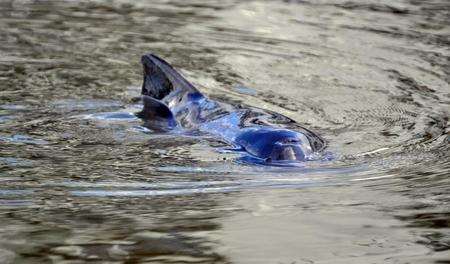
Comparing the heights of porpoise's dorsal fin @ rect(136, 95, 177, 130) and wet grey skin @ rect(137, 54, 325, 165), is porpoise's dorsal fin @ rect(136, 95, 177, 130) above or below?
below

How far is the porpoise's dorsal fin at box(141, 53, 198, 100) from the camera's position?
533cm

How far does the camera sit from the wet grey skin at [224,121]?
4281 millimetres

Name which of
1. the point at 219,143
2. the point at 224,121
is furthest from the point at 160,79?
the point at 219,143

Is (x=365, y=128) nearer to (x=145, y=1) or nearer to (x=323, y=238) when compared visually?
(x=323, y=238)

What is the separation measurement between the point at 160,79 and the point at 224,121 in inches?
26.8

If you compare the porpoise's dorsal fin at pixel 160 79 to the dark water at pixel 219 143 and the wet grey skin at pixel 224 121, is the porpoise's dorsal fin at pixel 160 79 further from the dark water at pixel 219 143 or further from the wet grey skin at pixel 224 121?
the dark water at pixel 219 143

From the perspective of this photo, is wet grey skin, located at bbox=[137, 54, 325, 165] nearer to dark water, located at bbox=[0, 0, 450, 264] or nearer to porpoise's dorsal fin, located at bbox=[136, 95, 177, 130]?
porpoise's dorsal fin, located at bbox=[136, 95, 177, 130]

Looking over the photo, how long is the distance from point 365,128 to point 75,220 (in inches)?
85.7

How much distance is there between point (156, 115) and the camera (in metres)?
5.24

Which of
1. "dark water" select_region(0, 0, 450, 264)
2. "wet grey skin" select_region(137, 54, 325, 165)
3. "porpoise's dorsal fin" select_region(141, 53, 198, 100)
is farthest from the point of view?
"porpoise's dorsal fin" select_region(141, 53, 198, 100)

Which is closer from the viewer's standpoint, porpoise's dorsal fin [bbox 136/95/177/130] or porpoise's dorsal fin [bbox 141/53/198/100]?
porpoise's dorsal fin [bbox 136/95/177/130]

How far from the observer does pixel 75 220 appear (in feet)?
10.5

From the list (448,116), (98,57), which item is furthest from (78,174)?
(98,57)

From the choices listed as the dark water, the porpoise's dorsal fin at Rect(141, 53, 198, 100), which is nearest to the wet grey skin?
Answer: the porpoise's dorsal fin at Rect(141, 53, 198, 100)
